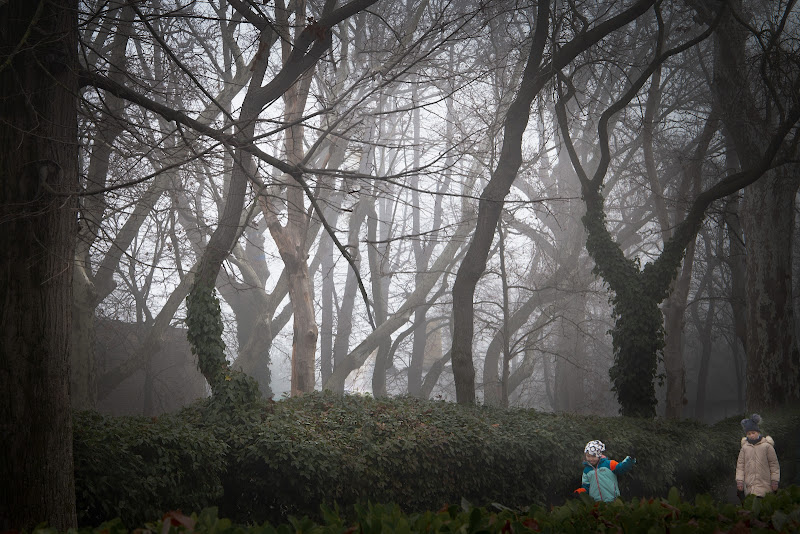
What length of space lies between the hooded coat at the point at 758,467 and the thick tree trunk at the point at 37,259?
7160 millimetres

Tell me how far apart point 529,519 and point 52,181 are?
4.34 meters

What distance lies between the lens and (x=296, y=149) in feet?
50.4

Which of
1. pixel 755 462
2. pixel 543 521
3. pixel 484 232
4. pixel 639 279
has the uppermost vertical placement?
pixel 484 232

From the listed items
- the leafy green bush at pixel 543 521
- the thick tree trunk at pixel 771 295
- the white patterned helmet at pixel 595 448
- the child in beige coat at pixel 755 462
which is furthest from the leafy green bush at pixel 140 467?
the thick tree trunk at pixel 771 295

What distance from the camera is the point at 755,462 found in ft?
25.5

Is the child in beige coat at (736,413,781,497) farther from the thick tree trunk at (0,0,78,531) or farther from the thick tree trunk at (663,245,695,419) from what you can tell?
the thick tree trunk at (663,245,695,419)

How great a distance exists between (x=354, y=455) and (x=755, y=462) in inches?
185

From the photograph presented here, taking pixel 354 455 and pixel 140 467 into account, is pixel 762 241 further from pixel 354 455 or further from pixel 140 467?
pixel 140 467

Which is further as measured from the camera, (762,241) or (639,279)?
(762,241)

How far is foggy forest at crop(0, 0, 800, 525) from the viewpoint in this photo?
5.19m

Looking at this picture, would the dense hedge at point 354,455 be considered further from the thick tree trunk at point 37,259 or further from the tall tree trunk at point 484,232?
the tall tree trunk at point 484,232

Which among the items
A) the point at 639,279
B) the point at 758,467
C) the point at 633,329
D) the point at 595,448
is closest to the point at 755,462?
the point at 758,467

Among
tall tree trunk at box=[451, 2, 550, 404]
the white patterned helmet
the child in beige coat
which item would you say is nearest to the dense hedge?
the white patterned helmet

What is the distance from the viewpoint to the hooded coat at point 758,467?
7648 millimetres
